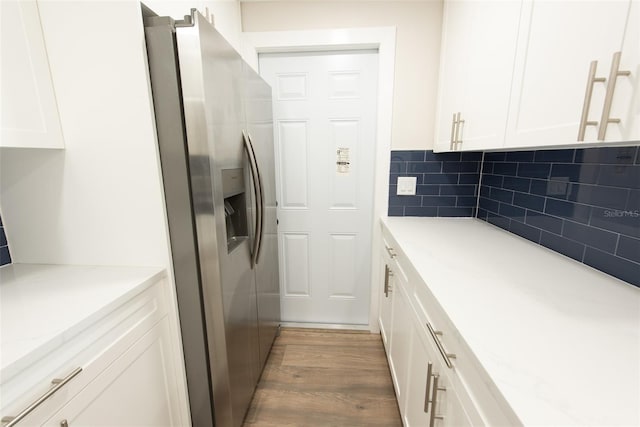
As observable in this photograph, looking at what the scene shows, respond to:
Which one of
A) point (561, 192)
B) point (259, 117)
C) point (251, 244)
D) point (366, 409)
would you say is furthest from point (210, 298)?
point (561, 192)

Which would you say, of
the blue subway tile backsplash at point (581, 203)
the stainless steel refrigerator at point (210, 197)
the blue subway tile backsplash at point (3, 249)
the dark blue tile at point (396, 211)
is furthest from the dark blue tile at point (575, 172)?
the blue subway tile backsplash at point (3, 249)

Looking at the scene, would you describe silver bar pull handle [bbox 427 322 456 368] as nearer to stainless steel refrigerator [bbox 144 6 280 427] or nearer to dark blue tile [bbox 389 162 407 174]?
stainless steel refrigerator [bbox 144 6 280 427]

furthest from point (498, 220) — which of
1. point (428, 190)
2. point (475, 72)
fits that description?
point (475, 72)

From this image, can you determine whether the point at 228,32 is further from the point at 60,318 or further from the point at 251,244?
the point at 60,318

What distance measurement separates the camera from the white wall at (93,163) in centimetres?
91

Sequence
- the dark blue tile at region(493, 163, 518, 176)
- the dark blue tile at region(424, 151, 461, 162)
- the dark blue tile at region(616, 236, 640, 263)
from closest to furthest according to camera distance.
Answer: the dark blue tile at region(616, 236, 640, 263), the dark blue tile at region(493, 163, 518, 176), the dark blue tile at region(424, 151, 461, 162)

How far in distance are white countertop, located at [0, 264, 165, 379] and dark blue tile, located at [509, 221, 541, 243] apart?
5.67 ft

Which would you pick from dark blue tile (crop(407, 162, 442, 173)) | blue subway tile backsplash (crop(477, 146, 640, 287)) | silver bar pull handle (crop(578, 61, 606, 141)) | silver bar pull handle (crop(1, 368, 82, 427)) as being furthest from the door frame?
silver bar pull handle (crop(1, 368, 82, 427))

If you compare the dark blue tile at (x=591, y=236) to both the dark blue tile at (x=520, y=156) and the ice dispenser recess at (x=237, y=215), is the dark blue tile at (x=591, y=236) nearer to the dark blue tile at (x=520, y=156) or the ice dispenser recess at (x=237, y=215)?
the dark blue tile at (x=520, y=156)

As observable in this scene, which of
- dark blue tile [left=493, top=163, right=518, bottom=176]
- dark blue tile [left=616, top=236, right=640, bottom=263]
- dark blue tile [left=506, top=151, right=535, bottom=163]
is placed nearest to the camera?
dark blue tile [left=616, top=236, right=640, bottom=263]

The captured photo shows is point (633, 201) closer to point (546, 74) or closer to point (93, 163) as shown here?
point (546, 74)

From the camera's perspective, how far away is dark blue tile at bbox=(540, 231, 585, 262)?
1.13 metres

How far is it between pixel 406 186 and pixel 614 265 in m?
1.14

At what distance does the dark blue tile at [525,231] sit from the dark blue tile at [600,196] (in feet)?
0.84
